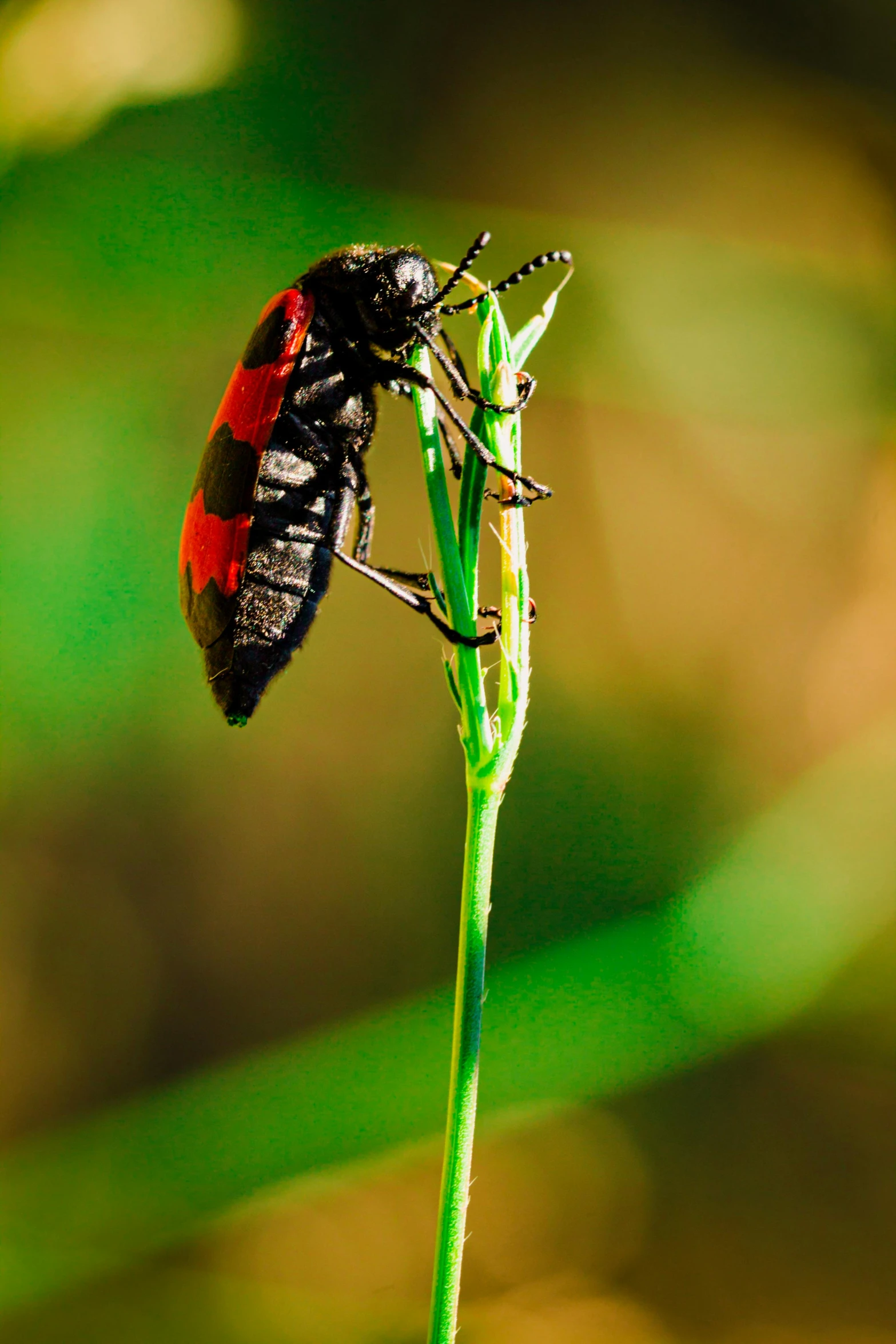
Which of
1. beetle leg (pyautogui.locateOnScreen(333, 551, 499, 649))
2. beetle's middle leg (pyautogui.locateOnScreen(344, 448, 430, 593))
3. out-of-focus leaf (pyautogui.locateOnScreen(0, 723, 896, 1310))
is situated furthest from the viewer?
out-of-focus leaf (pyautogui.locateOnScreen(0, 723, 896, 1310))

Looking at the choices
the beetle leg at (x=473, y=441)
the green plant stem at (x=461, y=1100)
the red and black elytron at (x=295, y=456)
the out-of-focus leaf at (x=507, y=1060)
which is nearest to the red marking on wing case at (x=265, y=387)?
the red and black elytron at (x=295, y=456)

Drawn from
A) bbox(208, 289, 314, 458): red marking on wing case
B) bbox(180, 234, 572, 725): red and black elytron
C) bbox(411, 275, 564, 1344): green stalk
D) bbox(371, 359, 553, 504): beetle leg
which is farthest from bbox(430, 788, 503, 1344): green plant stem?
bbox(208, 289, 314, 458): red marking on wing case

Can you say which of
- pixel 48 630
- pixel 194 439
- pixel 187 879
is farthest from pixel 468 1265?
pixel 194 439

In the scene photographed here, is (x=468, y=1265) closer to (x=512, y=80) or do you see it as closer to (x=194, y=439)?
(x=194, y=439)

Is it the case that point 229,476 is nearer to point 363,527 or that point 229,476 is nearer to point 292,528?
point 292,528

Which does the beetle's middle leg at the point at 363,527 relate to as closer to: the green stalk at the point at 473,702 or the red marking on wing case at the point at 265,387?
the red marking on wing case at the point at 265,387

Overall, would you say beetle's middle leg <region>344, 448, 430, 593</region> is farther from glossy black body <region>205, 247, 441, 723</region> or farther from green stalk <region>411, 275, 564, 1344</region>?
green stalk <region>411, 275, 564, 1344</region>
